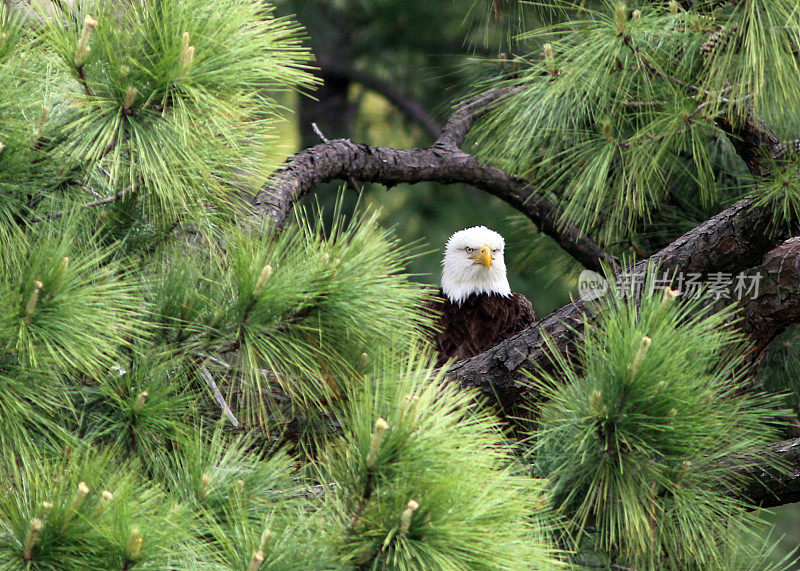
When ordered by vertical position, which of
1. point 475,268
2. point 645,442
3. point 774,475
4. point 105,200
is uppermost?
point 105,200

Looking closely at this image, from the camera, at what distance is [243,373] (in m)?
1.29

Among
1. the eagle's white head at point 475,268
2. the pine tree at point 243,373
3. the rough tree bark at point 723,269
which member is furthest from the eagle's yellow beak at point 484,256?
the pine tree at point 243,373

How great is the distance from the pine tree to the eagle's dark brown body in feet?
4.07

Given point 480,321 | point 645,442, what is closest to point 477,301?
point 480,321

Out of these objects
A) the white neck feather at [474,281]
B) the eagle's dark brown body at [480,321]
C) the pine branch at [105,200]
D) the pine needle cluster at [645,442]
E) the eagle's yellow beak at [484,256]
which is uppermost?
the pine branch at [105,200]

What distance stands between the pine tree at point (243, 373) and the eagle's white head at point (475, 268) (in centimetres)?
137

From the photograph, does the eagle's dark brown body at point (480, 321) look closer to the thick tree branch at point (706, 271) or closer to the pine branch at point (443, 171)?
the pine branch at point (443, 171)

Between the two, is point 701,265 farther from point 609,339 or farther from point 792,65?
point 609,339

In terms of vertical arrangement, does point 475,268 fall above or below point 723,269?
below

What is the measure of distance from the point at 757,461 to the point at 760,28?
0.65m

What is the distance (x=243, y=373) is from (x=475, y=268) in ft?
5.42

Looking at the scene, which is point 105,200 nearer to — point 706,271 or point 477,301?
point 706,271

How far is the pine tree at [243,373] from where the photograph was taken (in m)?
1.06

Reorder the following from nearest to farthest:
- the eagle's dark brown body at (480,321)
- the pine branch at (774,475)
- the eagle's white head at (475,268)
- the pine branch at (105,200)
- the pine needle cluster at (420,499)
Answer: the pine needle cluster at (420,499) < the pine branch at (105,200) < the pine branch at (774,475) < the eagle's dark brown body at (480,321) < the eagle's white head at (475,268)
